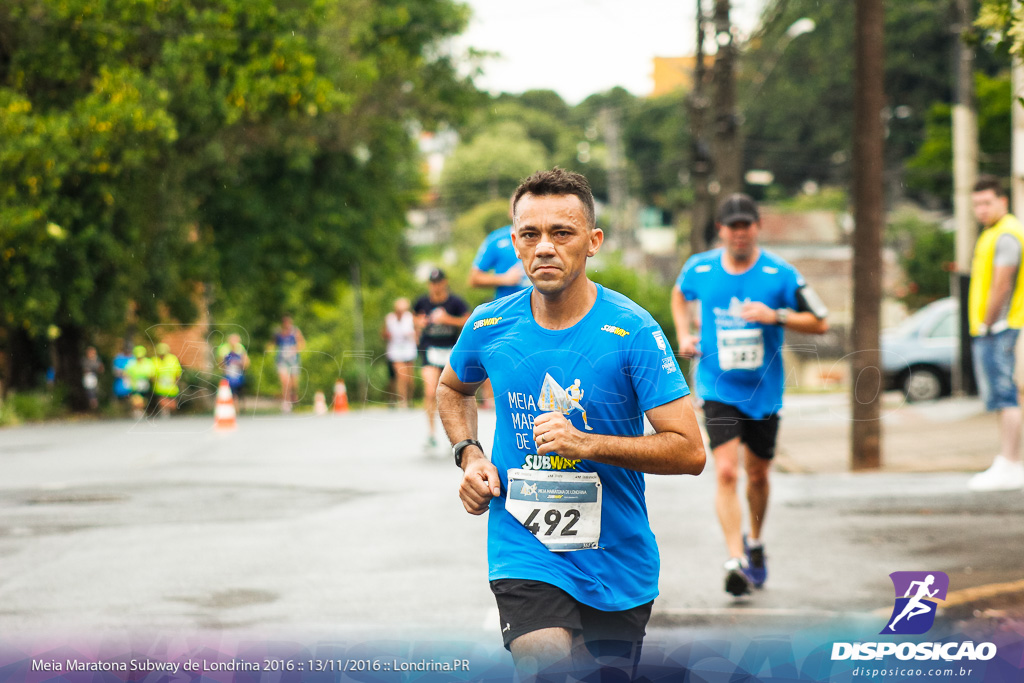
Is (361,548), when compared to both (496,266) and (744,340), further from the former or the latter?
(496,266)

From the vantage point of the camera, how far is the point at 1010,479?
28.5 feet

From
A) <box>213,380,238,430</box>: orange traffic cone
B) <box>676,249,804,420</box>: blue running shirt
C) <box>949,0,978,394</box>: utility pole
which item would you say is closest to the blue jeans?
<box>676,249,804,420</box>: blue running shirt

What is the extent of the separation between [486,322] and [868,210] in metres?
7.85

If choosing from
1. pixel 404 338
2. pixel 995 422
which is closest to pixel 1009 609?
pixel 995 422

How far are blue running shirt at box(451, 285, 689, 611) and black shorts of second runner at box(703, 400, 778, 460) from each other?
3.06 meters

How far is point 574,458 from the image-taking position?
3.30 m

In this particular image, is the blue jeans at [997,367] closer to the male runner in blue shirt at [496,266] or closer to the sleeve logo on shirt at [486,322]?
the male runner in blue shirt at [496,266]

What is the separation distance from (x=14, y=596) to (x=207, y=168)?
20933 mm

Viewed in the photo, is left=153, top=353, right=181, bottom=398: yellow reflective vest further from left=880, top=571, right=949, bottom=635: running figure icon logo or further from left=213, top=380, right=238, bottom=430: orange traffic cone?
left=880, top=571, right=949, bottom=635: running figure icon logo

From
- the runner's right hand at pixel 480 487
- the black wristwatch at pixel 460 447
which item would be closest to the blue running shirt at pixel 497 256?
the black wristwatch at pixel 460 447

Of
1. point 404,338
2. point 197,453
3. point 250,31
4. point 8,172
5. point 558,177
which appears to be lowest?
point 197,453

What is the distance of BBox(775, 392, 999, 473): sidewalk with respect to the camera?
11250 mm

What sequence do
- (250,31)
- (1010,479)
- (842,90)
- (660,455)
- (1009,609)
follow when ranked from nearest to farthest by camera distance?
(660,455) < (1009,609) < (1010,479) < (250,31) < (842,90)

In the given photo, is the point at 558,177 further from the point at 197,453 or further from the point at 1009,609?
the point at 197,453
